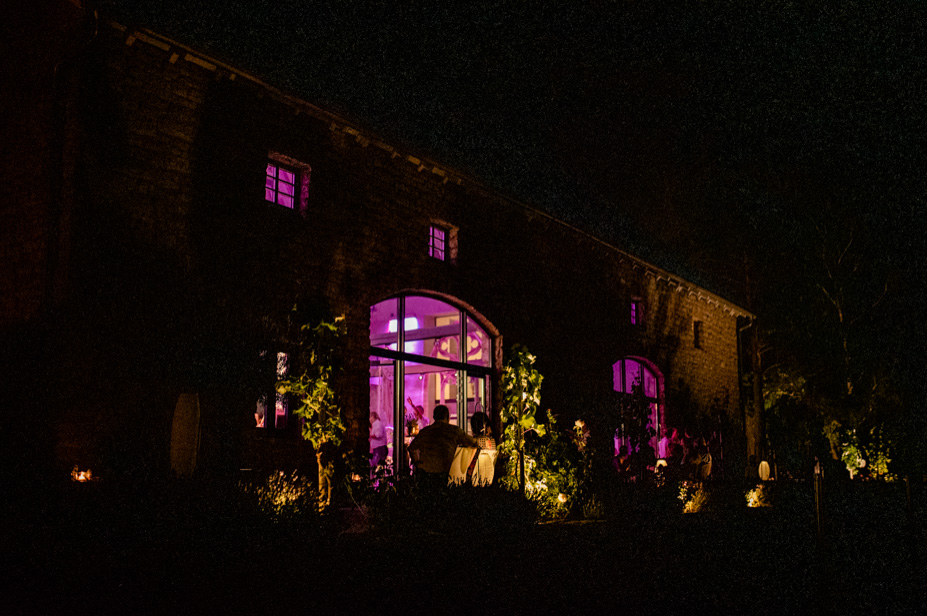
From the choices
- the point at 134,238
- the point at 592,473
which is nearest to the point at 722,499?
the point at 592,473

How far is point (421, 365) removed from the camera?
42.5ft

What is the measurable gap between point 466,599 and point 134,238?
5.34 m

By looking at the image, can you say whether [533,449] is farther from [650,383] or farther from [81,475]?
[650,383]

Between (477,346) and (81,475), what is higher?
(477,346)

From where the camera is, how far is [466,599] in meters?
6.28

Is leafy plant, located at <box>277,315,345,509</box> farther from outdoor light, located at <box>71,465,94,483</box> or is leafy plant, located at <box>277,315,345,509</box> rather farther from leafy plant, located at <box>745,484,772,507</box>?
leafy plant, located at <box>745,484,772,507</box>

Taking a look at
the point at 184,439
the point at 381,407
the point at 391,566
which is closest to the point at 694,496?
the point at 381,407

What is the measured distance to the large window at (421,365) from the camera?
12.2 metres

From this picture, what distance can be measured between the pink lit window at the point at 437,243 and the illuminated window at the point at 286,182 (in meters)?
2.66

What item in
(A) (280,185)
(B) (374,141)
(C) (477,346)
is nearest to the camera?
(A) (280,185)

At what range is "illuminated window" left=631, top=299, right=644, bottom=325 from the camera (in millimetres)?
18609

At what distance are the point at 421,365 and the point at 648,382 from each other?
8071 mm

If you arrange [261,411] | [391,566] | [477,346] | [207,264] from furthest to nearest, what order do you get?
[477,346], [261,411], [207,264], [391,566]

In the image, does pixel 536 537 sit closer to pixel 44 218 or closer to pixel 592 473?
pixel 592 473
